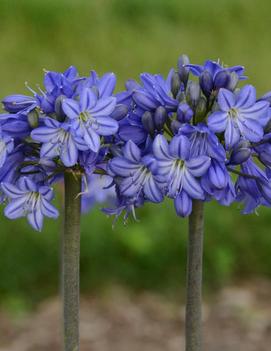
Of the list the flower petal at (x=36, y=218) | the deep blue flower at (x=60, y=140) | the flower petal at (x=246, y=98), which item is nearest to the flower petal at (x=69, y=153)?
the deep blue flower at (x=60, y=140)

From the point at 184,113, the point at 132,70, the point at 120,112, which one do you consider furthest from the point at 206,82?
the point at 132,70

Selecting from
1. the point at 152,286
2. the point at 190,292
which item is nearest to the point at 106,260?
the point at 152,286

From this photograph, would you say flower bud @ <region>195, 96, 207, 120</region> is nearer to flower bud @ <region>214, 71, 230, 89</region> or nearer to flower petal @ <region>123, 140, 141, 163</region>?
flower bud @ <region>214, 71, 230, 89</region>

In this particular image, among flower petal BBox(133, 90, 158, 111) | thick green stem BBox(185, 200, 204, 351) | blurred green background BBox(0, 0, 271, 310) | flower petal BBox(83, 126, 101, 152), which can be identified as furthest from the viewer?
blurred green background BBox(0, 0, 271, 310)

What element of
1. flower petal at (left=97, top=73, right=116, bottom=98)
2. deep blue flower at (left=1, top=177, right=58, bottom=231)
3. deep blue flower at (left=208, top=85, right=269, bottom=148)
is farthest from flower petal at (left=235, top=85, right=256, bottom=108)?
deep blue flower at (left=1, top=177, right=58, bottom=231)

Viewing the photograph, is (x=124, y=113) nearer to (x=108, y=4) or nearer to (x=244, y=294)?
(x=244, y=294)

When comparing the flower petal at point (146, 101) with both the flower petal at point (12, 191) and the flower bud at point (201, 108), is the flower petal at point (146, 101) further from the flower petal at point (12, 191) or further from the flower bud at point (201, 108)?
the flower petal at point (12, 191)
